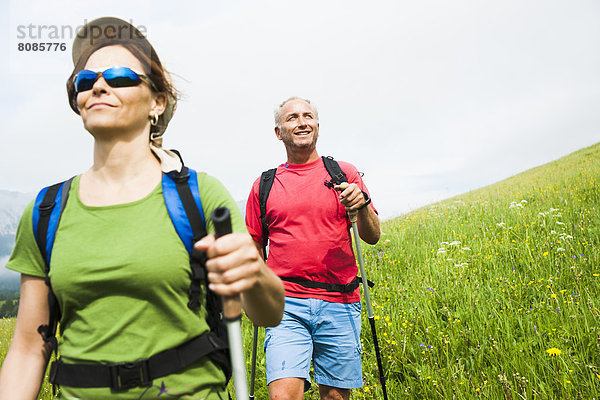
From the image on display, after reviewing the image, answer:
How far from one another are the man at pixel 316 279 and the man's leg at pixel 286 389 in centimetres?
2

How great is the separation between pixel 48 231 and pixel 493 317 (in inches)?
192

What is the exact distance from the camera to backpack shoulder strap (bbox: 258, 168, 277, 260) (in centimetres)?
408

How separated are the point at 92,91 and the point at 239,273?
123 centimetres

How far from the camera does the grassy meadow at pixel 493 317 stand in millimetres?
3672

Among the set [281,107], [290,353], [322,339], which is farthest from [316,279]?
[281,107]

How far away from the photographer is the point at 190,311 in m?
1.68

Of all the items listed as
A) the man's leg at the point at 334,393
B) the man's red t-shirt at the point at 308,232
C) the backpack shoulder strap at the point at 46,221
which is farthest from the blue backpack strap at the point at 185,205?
the man's leg at the point at 334,393

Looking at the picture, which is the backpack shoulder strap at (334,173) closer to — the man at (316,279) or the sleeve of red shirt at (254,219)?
the man at (316,279)

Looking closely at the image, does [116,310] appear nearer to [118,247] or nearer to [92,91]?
[118,247]

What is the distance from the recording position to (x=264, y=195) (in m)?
4.11

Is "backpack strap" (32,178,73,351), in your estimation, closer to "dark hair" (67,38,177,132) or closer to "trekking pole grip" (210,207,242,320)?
"dark hair" (67,38,177,132)

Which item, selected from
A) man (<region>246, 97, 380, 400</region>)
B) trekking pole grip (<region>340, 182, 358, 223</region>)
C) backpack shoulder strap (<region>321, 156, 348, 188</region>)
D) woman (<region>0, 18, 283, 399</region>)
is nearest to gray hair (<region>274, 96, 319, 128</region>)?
backpack shoulder strap (<region>321, 156, 348, 188</region>)

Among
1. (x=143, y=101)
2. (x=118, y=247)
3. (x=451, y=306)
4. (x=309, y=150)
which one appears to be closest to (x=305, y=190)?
(x=309, y=150)

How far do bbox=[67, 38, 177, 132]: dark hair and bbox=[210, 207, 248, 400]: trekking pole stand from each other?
3.54 feet
